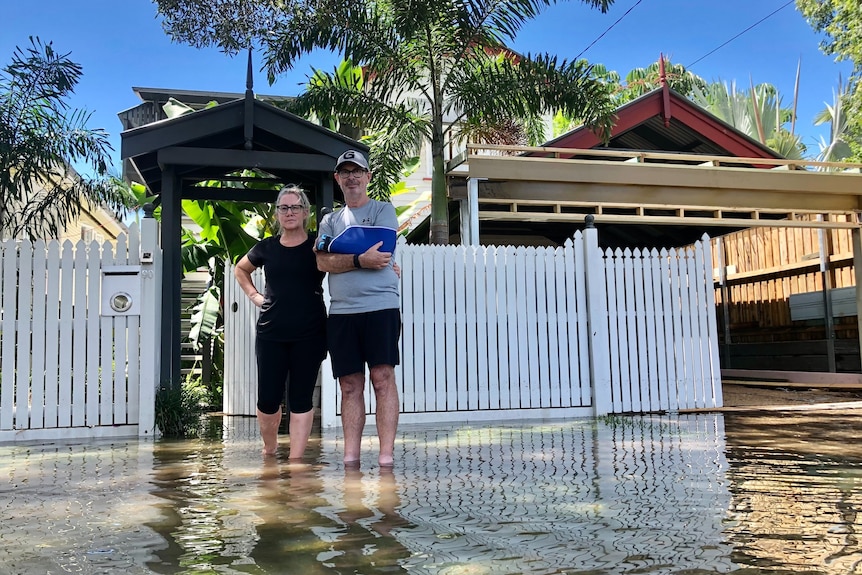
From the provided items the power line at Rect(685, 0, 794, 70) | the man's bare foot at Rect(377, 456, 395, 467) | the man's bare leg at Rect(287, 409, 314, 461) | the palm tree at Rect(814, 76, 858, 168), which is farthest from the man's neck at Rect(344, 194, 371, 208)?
the palm tree at Rect(814, 76, 858, 168)

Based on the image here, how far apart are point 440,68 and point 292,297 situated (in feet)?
23.6

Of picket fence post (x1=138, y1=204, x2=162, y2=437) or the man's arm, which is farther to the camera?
picket fence post (x1=138, y1=204, x2=162, y2=437)

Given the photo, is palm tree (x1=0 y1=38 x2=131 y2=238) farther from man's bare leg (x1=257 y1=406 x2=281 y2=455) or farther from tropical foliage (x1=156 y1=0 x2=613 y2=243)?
man's bare leg (x1=257 y1=406 x2=281 y2=455)

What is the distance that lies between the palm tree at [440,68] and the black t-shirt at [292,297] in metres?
5.95

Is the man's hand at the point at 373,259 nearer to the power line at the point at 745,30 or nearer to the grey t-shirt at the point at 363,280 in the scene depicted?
the grey t-shirt at the point at 363,280

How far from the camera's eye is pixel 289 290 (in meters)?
4.54

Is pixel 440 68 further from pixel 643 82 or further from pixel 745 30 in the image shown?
pixel 643 82

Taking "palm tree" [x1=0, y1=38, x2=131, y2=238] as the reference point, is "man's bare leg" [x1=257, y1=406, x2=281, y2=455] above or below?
below

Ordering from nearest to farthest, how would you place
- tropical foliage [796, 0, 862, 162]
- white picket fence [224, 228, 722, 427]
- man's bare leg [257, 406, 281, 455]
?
man's bare leg [257, 406, 281, 455]
white picket fence [224, 228, 722, 427]
tropical foliage [796, 0, 862, 162]

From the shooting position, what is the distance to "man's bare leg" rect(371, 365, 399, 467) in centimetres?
430

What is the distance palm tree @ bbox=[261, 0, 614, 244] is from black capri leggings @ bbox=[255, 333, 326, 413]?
602cm

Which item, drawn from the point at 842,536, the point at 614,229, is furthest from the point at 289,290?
the point at 614,229

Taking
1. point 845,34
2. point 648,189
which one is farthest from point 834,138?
point 648,189

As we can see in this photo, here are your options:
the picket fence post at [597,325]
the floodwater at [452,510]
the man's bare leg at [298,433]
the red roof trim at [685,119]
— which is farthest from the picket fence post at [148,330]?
the red roof trim at [685,119]
